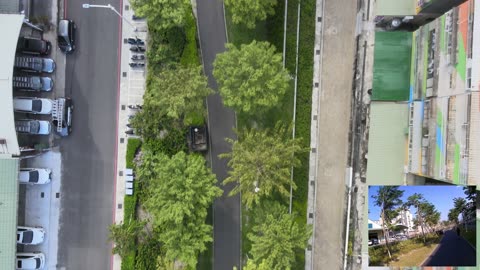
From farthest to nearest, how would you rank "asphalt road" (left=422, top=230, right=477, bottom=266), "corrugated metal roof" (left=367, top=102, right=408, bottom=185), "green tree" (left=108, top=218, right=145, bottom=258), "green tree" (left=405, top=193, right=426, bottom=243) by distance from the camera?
"green tree" (left=108, top=218, right=145, bottom=258) < "corrugated metal roof" (left=367, top=102, right=408, bottom=185) < "green tree" (left=405, top=193, right=426, bottom=243) < "asphalt road" (left=422, top=230, right=477, bottom=266)

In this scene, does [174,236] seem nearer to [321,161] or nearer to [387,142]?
[321,161]

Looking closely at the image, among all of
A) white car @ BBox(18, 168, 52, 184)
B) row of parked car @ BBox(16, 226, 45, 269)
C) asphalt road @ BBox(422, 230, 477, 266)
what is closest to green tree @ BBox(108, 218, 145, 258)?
row of parked car @ BBox(16, 226, 45, 269)

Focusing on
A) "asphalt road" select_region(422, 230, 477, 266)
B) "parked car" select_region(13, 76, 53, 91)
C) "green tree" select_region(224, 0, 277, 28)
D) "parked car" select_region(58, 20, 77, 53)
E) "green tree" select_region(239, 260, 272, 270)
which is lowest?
"green tree" select_region(239, 260, 272, 270)

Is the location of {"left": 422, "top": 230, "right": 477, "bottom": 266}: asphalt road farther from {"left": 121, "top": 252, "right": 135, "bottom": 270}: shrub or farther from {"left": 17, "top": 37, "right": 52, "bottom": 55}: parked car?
{"left": 17, "top": 37, "right": 52, "bottom": 55}: parked car

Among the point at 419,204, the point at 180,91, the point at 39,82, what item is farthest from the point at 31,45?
the point at 419,204

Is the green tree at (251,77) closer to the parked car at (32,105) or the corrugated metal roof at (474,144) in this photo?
the corrugated metal roof at (474,144)

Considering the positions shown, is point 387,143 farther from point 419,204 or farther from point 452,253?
point 452,253

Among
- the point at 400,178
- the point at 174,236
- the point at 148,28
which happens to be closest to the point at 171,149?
the point at 174,236
